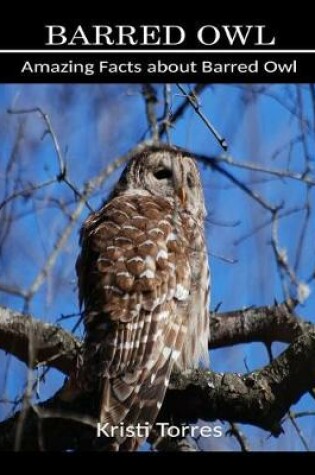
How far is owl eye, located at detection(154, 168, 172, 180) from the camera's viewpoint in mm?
4086

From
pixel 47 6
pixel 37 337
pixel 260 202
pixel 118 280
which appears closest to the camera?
pixel 260 202

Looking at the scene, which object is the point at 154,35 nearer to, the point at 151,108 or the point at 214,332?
the point at 151,108

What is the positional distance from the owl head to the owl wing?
Answer: 324 millimetres

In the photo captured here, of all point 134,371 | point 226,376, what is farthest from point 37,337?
point 226,376

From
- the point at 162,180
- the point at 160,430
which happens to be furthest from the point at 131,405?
the point at 162,180

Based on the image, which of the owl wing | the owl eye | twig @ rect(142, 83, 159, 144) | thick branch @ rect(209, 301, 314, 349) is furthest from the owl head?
twig @ rect(142, 83, 159, 144)

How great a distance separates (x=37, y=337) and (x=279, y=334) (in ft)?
3.29

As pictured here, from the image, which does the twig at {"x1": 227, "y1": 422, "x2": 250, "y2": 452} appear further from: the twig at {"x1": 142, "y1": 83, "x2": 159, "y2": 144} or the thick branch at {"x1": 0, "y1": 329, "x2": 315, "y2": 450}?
the twig at {"x1": 142, "y1": 83, "x2": 159, "y2": 144}

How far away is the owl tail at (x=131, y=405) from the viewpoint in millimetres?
2896

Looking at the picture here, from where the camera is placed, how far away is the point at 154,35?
2852mm

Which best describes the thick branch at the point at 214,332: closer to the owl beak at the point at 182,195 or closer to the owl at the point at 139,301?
the owl at the point at 139,301

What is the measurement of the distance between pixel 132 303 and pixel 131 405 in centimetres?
41

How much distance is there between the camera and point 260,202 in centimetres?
195

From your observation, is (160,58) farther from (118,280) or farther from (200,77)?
(118,280)
